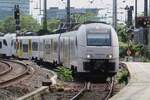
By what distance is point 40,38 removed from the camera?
161ft

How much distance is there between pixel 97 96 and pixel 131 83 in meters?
3.68

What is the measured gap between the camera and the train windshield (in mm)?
27656

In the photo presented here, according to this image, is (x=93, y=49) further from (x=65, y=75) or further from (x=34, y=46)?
(x=34, y=46)

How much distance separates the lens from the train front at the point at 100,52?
27312 millimetres

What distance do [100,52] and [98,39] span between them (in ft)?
2.57

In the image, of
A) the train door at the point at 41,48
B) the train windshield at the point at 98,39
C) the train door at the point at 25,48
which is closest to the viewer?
the train windshield at the point at 98,39

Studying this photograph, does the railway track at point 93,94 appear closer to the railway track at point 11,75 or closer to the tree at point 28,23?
the railway track at point 11,75

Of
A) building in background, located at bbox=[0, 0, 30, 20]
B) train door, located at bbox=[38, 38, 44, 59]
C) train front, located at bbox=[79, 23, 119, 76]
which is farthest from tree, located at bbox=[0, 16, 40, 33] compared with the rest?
train front, located at bbox=[79, 23, 119, 76]

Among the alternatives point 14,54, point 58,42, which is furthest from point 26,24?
point 58,42

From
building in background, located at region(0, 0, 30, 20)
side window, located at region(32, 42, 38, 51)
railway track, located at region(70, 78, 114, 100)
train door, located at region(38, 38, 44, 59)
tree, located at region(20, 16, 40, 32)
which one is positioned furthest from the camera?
tree, located at region(20, 16, 40, 32)

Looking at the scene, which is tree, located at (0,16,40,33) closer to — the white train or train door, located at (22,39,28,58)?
train door, located at (22,39,28,58)

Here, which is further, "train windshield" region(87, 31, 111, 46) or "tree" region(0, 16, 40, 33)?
"tree" region(0, 16, 40, 33)

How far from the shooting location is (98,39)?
27797 millimetres

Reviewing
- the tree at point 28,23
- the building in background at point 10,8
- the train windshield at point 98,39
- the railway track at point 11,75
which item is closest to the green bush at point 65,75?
the railway track at point 11,75
